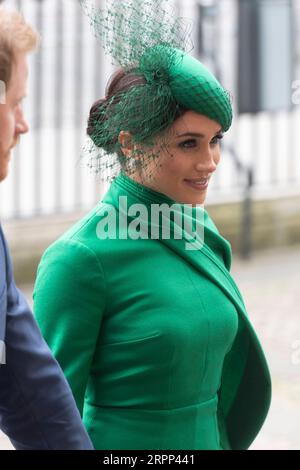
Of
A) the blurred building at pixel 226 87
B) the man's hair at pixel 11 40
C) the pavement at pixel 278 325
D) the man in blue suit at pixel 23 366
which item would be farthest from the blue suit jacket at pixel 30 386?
the blurred building at pixel 226 87

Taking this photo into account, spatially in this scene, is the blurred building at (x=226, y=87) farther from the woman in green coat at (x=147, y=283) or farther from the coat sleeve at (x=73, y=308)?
the coat sleeve at (x=73, y=308)

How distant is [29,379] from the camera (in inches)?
71.1

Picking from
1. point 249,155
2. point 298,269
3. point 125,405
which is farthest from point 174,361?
point 249,155

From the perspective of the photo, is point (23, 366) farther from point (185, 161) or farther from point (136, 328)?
point (185, 161)

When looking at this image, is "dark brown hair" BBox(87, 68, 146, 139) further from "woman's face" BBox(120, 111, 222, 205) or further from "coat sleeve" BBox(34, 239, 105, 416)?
"coat sleeve" BBox(34, 239, 105, 416)

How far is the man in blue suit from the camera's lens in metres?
Result: 1.76

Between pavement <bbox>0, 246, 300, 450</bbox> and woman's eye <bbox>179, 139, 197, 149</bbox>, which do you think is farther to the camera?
pavement <bbox>0, 246, 300, 450</bbox>

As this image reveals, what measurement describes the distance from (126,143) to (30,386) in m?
0.66

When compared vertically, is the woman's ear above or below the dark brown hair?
below

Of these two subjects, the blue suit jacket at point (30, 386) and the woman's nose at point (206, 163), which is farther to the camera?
the woman's nose at point (206, 163)

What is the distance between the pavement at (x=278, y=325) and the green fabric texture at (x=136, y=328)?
1933 millimetres

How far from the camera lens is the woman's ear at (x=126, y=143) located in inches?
91.2

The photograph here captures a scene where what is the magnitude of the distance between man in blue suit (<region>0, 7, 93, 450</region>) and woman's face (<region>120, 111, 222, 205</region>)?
1.73 ft

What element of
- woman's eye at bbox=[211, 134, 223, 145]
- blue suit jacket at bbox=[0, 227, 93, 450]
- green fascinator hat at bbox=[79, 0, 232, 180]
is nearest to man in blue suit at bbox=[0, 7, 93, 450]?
blue suit jacket at bbox=[0, 227, 93, 450]
